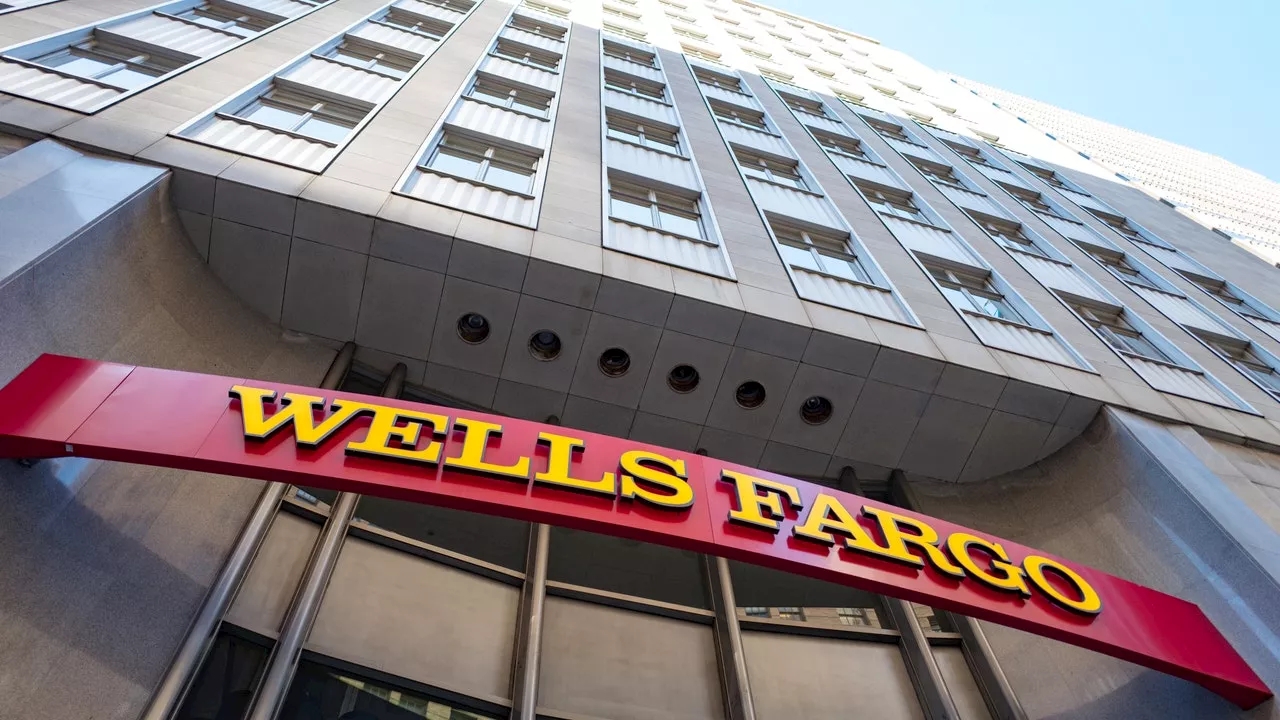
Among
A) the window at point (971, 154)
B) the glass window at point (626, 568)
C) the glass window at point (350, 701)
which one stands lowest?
the glass window at point (350, 701)

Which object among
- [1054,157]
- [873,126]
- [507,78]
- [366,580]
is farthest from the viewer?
[1054,157]

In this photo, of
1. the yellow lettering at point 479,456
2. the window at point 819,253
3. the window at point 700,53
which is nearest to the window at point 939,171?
the window at point 700,53

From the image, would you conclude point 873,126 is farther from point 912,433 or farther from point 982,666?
point 982,666

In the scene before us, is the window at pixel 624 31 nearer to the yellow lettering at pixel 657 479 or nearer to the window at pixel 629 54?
the window at pixel 629 54

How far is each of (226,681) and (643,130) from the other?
1600cm

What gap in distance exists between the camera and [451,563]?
29.7 feet

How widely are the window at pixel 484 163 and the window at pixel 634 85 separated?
9057 millimetres

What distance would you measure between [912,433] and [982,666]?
Answer: 11.9ft

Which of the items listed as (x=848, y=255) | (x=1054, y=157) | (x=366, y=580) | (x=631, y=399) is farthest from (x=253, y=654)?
(x=1054, y=157)

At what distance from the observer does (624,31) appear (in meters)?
28.1

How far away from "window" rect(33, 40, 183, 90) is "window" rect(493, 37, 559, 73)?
9693 millimetres

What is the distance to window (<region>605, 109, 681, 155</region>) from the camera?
18.3 metres

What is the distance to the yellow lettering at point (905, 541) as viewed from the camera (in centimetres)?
741

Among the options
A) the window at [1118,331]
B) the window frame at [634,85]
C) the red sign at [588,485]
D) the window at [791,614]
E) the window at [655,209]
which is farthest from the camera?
the window frame at [634,85]
